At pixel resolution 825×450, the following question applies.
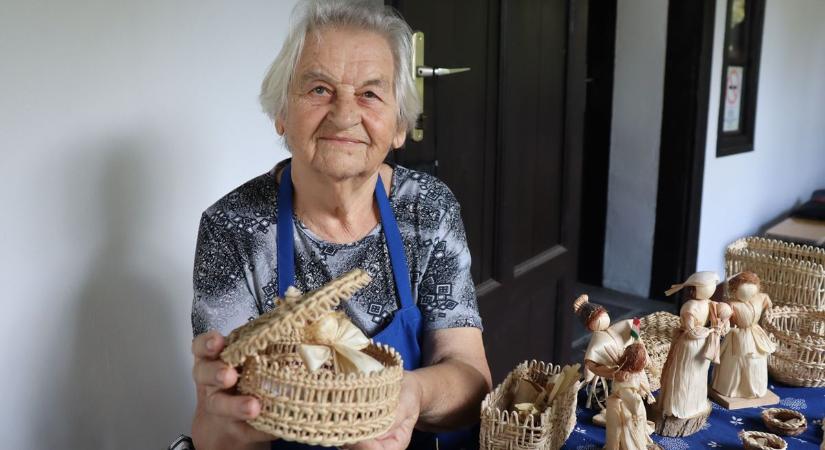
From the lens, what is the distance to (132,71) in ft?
4.22

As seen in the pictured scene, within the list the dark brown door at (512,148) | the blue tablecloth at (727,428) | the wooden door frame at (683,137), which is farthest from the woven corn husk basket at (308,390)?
the wooden door frame at (683,137)

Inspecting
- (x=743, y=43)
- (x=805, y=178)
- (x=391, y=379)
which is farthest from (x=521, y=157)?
(x=805, y=178)

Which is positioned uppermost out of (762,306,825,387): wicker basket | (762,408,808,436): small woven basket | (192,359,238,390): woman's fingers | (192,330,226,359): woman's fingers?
(192,330,226,359): woman's fingers

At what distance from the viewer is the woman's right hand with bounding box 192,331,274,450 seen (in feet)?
2.34

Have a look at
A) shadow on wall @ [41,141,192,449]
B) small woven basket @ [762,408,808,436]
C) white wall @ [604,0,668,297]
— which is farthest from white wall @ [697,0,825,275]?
shadow on wall @ [41,141,192,449]

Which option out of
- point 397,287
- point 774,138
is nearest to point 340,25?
point 397,287

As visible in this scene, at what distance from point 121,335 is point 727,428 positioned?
1163 mm

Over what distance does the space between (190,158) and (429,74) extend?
72cm

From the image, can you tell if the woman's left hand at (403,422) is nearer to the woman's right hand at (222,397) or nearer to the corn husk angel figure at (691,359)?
the woman's right hand at (222,397)

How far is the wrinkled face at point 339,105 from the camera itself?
1.06 meters

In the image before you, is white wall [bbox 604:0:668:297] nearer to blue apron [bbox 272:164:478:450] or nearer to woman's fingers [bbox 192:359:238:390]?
blue apron [bbox 272:164:478:450]

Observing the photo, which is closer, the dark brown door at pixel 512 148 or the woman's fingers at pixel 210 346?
the woman's fingers at pixel 210 346

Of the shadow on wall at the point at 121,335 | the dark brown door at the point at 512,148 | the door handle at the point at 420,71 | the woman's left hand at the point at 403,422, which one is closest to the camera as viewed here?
the woman's left hand at the point at 403,422

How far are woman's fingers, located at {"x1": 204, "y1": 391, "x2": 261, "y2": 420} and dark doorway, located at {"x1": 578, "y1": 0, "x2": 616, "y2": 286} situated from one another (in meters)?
3.45
